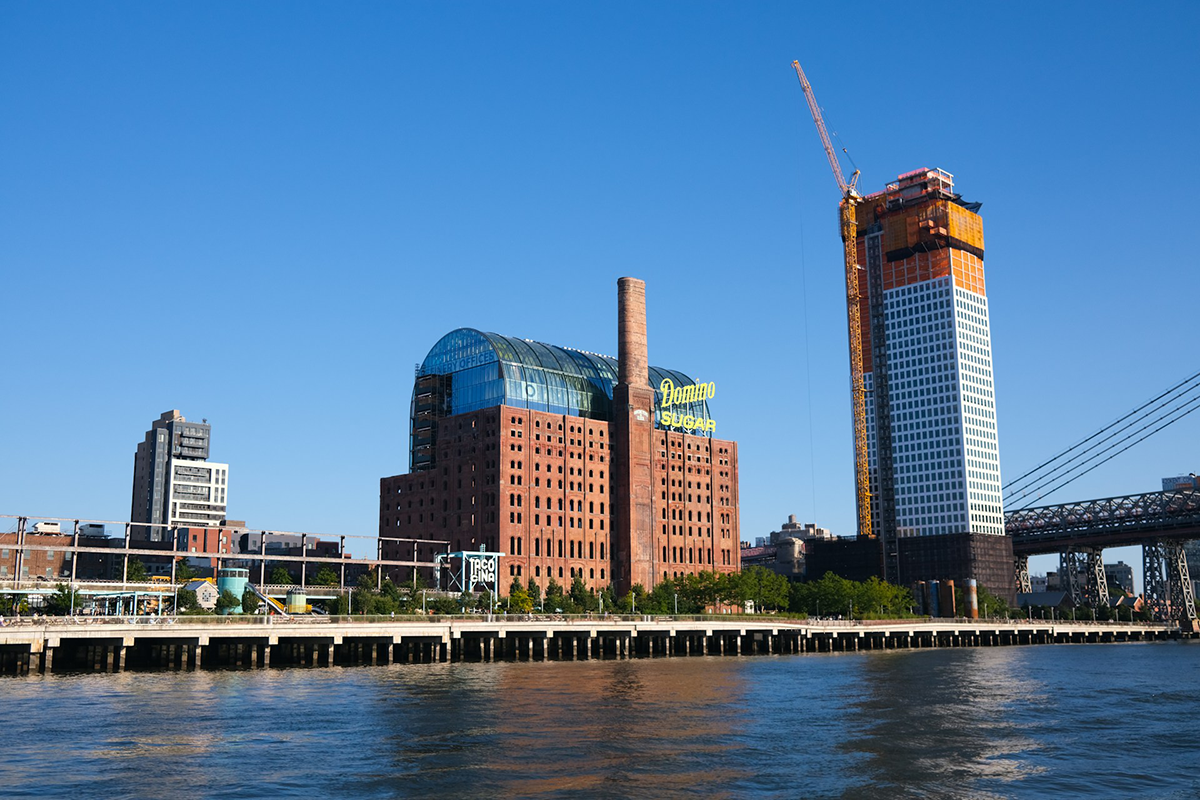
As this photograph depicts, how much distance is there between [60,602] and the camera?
130m

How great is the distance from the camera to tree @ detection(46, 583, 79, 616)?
417ft

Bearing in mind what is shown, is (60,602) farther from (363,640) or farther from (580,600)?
(580,600)

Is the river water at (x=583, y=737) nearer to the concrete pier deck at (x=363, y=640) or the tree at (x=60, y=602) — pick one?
the concrete pier deck at (x=363, y=640)

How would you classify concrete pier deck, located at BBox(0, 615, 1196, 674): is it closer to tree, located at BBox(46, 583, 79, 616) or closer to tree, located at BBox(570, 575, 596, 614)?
tree, located at BBox(46, 583, 79, 616)

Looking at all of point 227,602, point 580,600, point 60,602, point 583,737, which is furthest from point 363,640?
point 580,600

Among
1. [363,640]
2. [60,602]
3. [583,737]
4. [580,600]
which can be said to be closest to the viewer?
[583,737]

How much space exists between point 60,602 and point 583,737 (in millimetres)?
93194

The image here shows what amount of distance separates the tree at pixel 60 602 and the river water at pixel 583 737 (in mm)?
37768

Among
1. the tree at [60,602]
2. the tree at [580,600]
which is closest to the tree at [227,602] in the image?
the tree at [60,602]

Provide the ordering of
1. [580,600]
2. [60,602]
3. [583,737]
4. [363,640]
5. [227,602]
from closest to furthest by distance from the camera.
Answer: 1. [583,737]
2. [363,640]
3. [60,602]
4. [227,602]
5. [580,600]

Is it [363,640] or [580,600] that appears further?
[580,600]

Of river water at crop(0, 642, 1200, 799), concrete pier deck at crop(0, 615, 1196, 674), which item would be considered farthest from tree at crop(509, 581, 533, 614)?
river water at crop(0, 642, 1200, 799)

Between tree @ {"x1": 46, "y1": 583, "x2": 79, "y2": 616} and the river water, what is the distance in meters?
37.8

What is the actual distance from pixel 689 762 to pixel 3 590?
99.7 metres
